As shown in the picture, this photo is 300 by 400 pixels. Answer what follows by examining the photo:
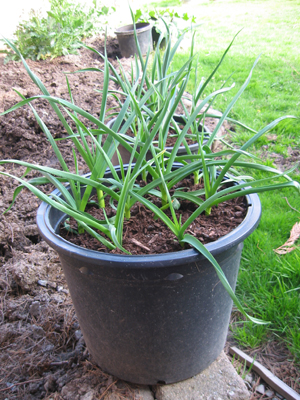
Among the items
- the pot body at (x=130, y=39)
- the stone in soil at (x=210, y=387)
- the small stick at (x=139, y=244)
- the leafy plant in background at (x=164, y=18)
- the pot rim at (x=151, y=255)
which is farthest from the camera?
the pot body at (x=130, y=39)

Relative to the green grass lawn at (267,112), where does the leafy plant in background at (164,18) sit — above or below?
above

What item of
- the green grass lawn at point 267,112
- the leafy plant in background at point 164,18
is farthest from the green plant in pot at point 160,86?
the leafy plant in background at point 164,18

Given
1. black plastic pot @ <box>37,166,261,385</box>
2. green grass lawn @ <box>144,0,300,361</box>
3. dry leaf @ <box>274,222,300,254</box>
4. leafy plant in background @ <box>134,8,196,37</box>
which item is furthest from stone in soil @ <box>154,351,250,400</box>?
leafy plant in background @ <box>134,8,196,37</box>

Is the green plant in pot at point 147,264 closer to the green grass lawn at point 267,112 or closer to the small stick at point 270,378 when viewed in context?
the small stick at point 270,378

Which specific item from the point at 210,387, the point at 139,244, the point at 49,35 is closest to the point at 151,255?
the point at 139,244

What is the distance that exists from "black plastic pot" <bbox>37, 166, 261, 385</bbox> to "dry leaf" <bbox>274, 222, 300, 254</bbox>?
24.2 inches

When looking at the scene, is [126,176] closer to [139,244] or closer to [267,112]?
[139,244]

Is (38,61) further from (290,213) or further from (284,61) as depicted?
(290,213)

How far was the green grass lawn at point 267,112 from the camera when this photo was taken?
49.6 inches

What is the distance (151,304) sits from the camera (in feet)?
2.75

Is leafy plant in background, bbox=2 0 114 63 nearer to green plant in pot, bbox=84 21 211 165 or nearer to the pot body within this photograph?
the pot body

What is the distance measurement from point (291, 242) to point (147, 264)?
1043 mm

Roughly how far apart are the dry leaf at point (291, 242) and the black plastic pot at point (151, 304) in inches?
24.2

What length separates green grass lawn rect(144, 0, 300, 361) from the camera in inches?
49.6
